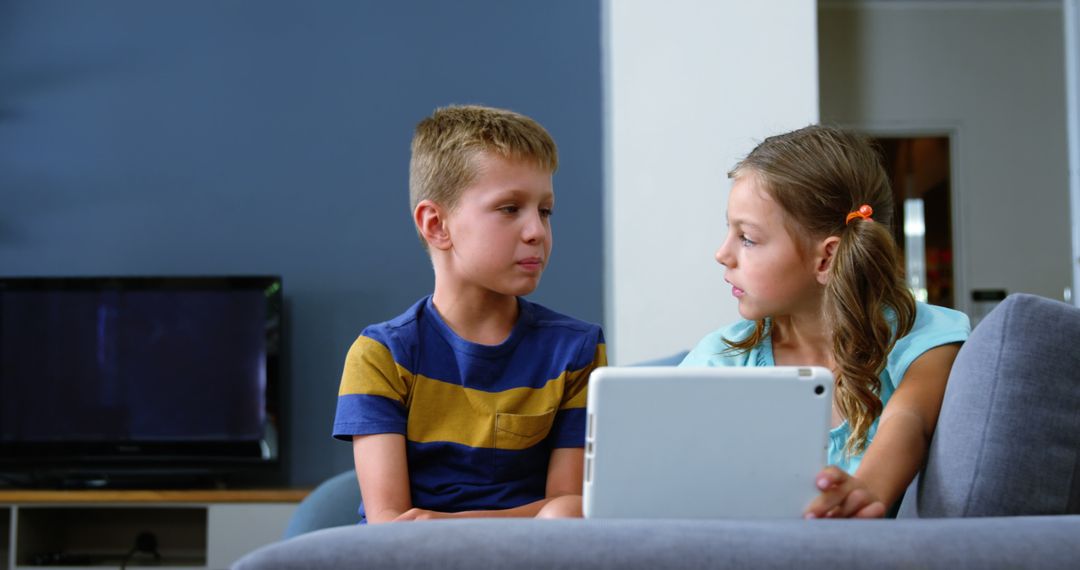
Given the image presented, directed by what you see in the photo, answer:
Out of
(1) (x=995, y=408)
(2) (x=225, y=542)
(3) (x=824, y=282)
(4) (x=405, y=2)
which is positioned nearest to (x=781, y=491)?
(1) (x=995, y=408)

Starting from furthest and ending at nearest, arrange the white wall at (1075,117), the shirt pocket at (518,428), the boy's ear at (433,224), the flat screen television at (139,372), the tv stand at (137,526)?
the white wall at (1075,117) → the flat screen television at (139,372) → the tv stand at (137,526) → the boy's ear at (433,224) → the shirt pocket at (518,428)

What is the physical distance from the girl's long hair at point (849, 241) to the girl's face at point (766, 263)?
18 mm

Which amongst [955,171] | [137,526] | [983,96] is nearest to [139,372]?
[137,526]

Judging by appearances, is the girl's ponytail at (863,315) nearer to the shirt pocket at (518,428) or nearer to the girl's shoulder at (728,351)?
the girl's shoulder at (728,351)

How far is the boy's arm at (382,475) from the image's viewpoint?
1.27 m

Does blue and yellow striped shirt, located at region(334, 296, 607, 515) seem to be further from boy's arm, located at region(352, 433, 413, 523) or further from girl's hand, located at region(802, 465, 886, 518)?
girl's hand, located at region(802, 465, 886, 518)

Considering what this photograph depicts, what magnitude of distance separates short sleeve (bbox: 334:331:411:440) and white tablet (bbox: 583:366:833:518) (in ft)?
1.56

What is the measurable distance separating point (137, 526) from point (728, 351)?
2.86 metres

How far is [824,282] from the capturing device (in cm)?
140

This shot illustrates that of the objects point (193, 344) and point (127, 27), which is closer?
point (193, 344)

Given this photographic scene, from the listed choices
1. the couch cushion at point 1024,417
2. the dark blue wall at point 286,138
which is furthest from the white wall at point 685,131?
the couch cushion at point 1024,417

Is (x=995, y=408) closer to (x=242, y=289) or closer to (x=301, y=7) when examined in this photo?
(x=242, y=289)

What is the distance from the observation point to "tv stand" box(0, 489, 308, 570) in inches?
131

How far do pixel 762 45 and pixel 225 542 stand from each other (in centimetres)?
242
